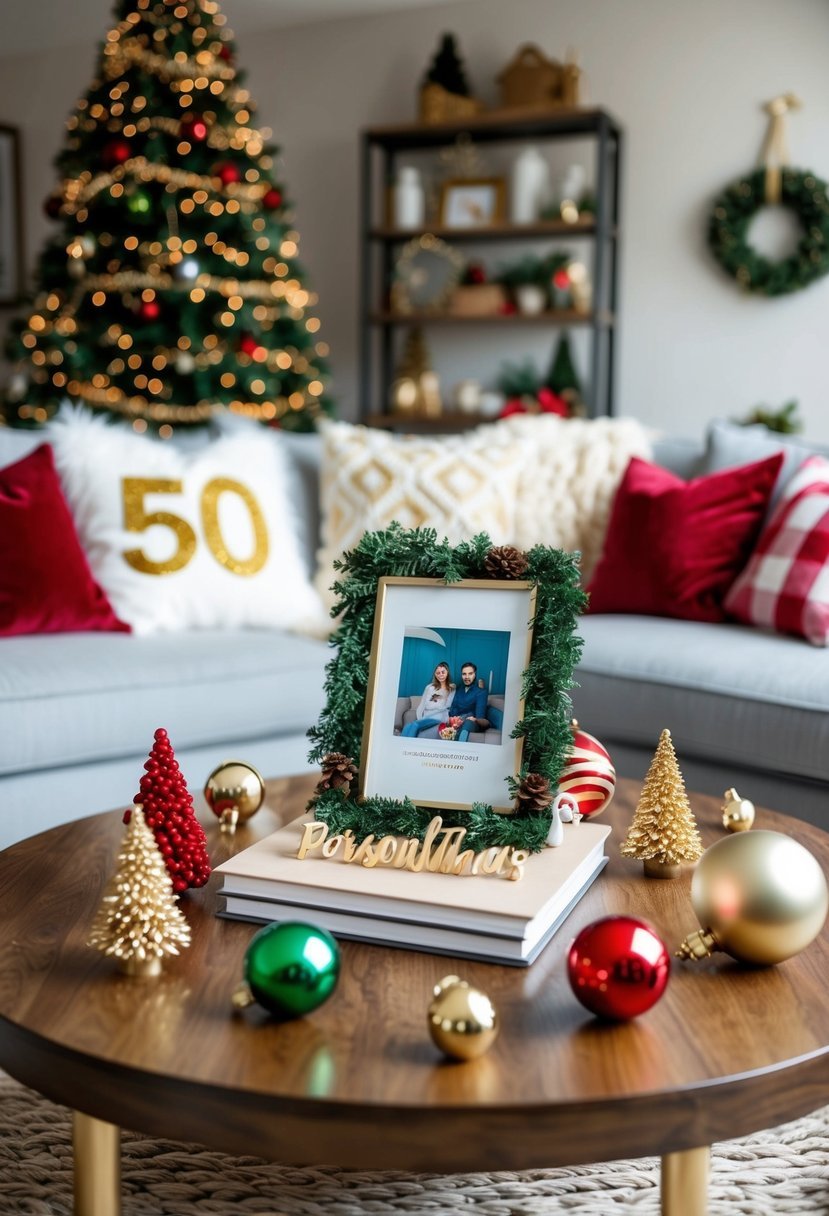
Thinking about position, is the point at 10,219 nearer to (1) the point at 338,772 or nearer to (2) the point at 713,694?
(2) the point at 713,694

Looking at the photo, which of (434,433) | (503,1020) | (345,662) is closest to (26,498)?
(345,662)

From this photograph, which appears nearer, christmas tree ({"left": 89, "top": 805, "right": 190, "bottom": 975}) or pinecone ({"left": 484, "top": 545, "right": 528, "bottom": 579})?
christmas tree ({"left": 89, "top": 805, "right": 190, "bottom": 975})

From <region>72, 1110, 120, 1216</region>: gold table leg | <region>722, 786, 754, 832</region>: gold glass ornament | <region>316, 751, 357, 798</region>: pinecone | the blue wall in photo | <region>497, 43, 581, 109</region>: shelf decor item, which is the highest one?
<region>497, 43, 581, 109</region>: shelf decor item

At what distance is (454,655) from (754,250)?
3.64 metres

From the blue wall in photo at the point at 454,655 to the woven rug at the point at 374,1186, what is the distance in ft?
1.59

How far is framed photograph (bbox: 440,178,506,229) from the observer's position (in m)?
4.49

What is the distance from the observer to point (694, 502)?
2283 millimetres

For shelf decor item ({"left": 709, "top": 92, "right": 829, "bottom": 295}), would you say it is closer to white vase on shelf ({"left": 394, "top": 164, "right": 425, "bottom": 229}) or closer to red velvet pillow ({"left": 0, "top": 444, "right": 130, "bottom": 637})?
white vase on shelf ({"left": 394, "top": 164, "right": 425, "bottom": 229})

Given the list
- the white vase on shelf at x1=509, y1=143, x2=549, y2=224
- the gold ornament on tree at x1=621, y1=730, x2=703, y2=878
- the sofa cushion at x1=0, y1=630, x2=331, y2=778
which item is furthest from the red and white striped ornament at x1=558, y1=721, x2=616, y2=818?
the white vase on shelf at x1=509, y1=143, x2=549, y2=224

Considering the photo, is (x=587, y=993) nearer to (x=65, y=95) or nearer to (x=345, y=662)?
(x=345, y=662)

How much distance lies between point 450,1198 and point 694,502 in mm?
1513

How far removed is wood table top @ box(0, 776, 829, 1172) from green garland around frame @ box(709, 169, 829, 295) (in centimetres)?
367

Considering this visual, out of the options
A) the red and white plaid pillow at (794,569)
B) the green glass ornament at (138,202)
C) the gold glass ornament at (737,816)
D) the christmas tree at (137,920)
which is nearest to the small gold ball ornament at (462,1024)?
the christmas tree at (137,920)

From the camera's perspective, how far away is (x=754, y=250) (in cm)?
423
